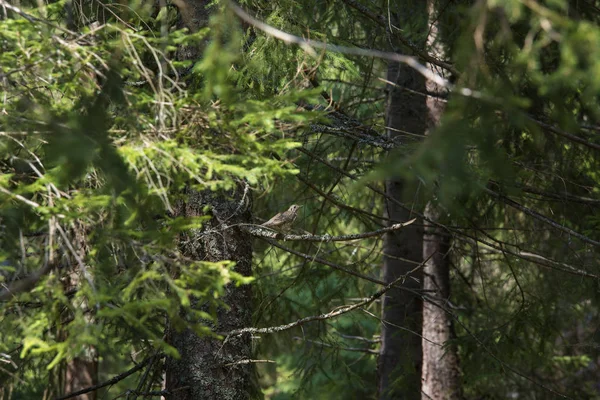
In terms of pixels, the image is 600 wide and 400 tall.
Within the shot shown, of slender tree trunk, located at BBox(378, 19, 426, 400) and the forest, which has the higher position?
slender tree trunk, located at BBox(378, 19, 426, 400)

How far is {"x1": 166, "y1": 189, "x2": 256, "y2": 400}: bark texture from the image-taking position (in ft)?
15.6

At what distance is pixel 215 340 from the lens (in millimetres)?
4836

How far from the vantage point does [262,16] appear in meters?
5.07

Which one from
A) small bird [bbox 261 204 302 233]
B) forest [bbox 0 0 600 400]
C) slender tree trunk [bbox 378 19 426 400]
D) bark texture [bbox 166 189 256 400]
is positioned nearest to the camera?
forest [bbox 0 0 600 400]

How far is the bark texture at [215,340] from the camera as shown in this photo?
15.6 feet

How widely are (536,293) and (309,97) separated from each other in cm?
618

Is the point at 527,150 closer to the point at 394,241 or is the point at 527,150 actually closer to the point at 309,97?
the point at 394,241

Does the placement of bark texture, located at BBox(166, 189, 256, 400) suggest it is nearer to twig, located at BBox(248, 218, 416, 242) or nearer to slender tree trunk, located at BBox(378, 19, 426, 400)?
twig, located at BBox(248, 218, 416, 242)

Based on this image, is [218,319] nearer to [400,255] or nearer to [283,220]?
[283,220]

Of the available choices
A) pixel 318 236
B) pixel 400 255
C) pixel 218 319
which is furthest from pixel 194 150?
pixel 400 255

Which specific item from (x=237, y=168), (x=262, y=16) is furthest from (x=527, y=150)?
(x=237, y=168)

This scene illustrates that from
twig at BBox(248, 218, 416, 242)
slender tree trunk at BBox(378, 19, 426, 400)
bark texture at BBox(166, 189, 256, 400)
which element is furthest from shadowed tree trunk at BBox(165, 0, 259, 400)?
slender tree trunk at BBox(378, 19, 426, 400)

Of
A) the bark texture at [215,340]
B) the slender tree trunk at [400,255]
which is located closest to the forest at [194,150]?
the bark texture at [215,340]

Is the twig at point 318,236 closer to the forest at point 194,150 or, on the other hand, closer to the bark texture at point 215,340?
the forest at point 194,150
